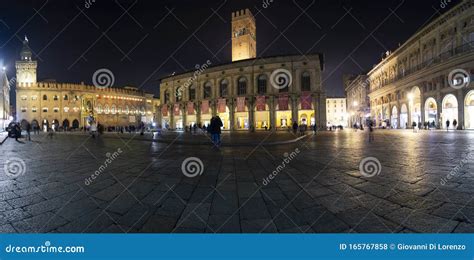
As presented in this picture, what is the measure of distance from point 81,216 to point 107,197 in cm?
74

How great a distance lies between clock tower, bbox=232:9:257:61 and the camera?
58500 mm

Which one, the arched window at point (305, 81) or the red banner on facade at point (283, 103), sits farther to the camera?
the arched window at point (305, 81)

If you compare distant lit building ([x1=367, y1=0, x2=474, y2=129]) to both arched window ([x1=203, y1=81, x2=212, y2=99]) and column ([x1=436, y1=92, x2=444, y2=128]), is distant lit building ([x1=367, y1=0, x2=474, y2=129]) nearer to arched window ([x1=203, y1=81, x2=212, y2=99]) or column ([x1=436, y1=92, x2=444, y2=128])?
column ([x1=436, y1=92, x2=444, y2=128])

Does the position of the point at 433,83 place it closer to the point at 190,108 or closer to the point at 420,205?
the point at 420,205

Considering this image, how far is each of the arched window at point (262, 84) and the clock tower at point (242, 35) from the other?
48.8ft

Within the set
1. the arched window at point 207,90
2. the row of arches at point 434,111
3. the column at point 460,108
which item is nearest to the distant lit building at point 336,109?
the row of arches at point 434,111

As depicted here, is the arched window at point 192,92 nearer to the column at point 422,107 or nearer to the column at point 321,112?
the column at point 321,112

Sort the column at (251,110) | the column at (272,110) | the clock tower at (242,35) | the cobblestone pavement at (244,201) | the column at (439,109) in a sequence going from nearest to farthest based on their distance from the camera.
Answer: the cobblestone pavement at (244,201) < the column at (439,109) < the column at (272,110) < the column at (251,110) < the clock tower at (242,35)

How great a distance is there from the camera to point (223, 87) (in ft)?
160

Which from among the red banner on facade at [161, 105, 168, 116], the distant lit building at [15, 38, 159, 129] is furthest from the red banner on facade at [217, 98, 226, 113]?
the distant lit building at [15, 38, 159, 129]

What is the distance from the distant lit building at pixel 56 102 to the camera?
64688 mm

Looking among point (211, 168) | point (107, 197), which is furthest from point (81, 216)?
point (211, 168)

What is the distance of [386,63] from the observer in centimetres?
4728

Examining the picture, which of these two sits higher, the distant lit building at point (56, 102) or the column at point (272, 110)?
the distant lit building at point (56, 102)
